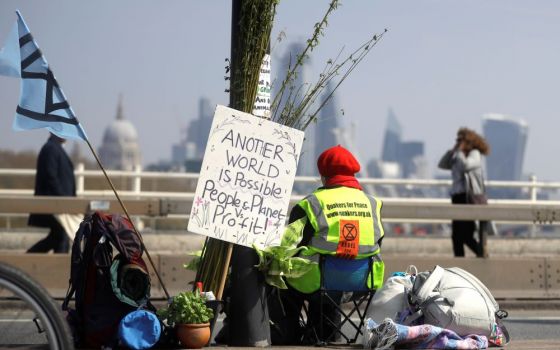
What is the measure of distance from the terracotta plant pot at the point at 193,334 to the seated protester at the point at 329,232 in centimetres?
74

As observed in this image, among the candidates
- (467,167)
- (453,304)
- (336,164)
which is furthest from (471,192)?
(453,304)

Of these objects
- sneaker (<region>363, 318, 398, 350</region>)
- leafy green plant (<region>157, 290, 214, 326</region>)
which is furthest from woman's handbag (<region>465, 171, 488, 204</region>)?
leafy green plant (<region>157, 290, 214, 326</region>)

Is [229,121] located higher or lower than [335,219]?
higher

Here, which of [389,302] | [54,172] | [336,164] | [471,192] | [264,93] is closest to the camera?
[264,93]

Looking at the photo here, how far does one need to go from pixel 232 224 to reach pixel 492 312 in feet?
5.30

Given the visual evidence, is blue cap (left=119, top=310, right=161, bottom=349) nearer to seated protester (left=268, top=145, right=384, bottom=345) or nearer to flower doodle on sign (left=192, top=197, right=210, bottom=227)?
flower doodle on sign (left=192, top=197, right=210, bottom=227)

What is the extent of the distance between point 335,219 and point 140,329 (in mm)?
1443

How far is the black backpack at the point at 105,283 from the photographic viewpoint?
20.2 feet

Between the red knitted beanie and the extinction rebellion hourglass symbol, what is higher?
the red knitted beanie

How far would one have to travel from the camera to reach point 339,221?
6.79 metres

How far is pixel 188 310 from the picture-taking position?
20.1 feet

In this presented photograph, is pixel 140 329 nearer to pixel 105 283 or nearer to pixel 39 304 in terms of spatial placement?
pixel 105 283

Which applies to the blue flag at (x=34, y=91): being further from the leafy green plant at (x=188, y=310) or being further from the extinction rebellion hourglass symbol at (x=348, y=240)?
Result: the extinction rebellion hourglass symbol at (x=348, y=240)

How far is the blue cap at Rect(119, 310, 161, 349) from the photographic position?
6012 millimetres
